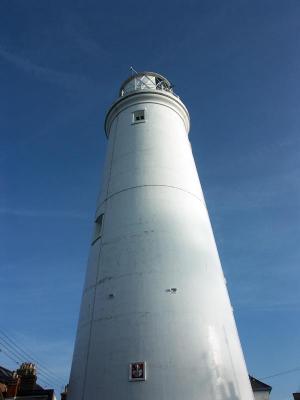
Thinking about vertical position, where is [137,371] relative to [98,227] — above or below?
below

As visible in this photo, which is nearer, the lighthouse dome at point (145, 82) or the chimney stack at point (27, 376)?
the chimney stack at point (27, 376)

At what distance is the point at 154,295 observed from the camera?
914cm

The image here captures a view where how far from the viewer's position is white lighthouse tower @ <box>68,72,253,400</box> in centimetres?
808

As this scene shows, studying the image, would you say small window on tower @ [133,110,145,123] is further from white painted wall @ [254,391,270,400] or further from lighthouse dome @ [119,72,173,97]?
white painted wall @ [254,391,270,400]

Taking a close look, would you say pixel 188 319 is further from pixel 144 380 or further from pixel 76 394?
pixel 76 394

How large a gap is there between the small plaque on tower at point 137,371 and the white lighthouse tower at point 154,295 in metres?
0.02

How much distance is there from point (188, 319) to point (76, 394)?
10.4 ft

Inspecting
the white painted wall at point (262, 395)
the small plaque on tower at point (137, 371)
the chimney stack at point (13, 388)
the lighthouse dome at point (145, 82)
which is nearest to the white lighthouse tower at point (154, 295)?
the small plaque on tower at point (137, 371)

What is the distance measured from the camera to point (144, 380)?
7910 millimetres

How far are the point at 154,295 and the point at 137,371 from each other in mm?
1791

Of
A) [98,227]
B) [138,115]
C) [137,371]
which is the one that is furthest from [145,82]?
[137,371]

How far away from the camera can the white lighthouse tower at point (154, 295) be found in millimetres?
8078

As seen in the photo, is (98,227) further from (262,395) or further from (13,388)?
(262,395)

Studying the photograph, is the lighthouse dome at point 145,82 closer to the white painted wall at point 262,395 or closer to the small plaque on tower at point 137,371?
the small plaque on tower at point 137,371
